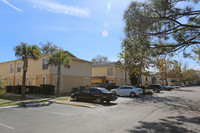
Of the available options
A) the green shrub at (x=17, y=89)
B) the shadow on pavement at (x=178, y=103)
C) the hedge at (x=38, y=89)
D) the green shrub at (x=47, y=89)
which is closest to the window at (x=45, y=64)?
the hedge at (x=38, y=89)

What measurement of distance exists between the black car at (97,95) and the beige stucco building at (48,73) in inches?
373

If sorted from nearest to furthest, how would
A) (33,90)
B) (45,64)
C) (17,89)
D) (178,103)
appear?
(178,103)
(17,89)
(33,90)
(45,64)

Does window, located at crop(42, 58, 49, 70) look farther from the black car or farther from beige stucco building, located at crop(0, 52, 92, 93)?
the black car

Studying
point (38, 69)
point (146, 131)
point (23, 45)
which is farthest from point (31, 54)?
point (146, 131)

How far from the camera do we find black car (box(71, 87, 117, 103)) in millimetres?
13711

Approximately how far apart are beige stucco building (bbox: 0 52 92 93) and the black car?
9474 mm

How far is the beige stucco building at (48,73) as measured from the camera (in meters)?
23.7

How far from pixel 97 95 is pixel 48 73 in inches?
478

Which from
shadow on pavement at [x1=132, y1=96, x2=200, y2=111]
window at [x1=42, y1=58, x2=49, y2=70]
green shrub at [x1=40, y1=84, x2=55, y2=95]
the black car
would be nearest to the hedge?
green shrub at [x1=40, y1=84, x2=55, y2=95]

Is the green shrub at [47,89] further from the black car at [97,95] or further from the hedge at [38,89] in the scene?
the black car at [97,95]

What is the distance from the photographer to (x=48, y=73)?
23.3m

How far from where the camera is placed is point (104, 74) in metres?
39.2

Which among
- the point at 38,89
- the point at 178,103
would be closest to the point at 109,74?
the point at 38,89

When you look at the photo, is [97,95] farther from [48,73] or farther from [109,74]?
[109,74]
